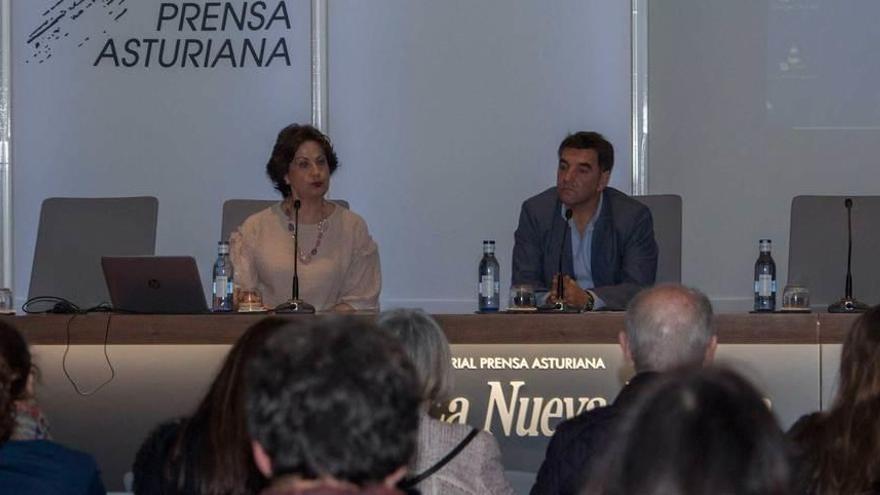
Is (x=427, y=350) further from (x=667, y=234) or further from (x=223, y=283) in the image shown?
(x=667, y=234)

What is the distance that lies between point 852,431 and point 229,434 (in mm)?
1020

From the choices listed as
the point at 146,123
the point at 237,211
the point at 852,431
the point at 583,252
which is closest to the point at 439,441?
the point at 852,431

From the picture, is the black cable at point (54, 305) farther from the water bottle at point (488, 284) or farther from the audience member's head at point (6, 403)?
the audience member's head at point (6, 403)

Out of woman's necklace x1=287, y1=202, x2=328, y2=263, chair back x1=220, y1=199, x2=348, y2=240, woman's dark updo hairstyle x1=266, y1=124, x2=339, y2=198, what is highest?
woman's dark updo hairstyle x1=266, y1=124, x2=339, y2=198

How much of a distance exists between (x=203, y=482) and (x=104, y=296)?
335cm

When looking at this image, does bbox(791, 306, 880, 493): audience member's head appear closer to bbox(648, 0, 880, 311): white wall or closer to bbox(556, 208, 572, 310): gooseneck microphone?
bbox(556, 208, 572, 310): gooseneck microphone

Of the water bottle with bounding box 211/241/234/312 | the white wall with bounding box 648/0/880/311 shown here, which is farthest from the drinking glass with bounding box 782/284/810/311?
the water bottle with bounding box 211/241/234/312

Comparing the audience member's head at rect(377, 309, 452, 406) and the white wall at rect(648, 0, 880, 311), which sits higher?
the white wall at rect(648, 0, 880, 311)

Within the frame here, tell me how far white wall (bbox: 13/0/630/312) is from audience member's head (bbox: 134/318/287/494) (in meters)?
4.16

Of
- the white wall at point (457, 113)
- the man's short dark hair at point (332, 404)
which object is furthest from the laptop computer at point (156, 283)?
the man's short dark hair at point (332, 404)

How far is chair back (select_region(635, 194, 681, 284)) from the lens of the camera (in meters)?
5.41

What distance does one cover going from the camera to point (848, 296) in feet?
16.0

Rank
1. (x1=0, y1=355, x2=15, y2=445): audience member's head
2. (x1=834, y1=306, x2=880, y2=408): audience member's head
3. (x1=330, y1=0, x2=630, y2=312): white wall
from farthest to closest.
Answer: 1. (x1=330, y1=0, x2=630, y2=312): white wall
2. (x1=0, y1=355, x2=15, y2=445): audience member's head
3. (x1=834, y1=306, x2=880, y2=408): audience member's head

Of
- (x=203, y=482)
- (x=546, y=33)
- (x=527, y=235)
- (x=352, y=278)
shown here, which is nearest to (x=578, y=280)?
(x=527, y=235)
